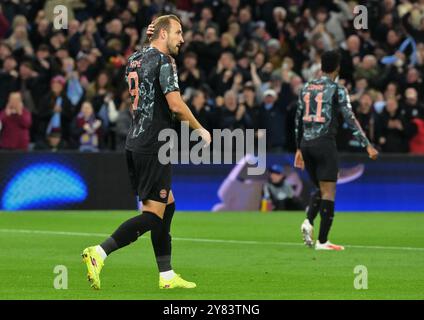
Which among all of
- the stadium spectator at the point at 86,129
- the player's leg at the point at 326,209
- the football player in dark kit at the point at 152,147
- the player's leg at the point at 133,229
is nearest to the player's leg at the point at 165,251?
the football player in dark kit at the point at 152,147

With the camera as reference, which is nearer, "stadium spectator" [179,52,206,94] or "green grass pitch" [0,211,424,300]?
"green grass pitch" [0,211,424,300]

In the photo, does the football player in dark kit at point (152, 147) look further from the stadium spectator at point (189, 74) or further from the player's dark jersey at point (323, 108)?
the stadium spectator at point (189, 74)

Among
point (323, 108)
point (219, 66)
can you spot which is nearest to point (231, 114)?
point (219, 66)

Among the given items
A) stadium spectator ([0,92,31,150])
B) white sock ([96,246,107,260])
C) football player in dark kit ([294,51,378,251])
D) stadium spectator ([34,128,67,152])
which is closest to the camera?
white sock ([96,246,107,260])

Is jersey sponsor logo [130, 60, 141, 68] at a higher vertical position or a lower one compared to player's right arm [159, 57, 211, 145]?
higher

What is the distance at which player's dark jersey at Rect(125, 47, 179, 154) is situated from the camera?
1166 centimetres

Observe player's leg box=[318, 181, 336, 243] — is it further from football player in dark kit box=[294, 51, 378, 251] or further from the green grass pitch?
the green grass pitch

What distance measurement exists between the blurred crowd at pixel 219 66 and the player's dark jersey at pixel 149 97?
12184mm

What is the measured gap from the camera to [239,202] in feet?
79.8

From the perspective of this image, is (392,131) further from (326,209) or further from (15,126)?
(326,209)

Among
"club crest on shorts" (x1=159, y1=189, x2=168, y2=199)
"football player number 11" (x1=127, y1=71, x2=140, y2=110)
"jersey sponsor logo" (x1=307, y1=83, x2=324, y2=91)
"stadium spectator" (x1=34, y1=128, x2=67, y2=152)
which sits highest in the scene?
"football player number 11" (x1=127, y1=71, x2=140, y2=110)

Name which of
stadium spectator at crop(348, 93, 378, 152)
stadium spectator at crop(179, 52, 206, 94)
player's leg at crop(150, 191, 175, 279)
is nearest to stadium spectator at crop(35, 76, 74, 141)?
stadium spectator at crop(179, 52, 206, 94)

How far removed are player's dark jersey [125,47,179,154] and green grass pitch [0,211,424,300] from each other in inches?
54.0

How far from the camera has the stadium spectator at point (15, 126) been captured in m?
23.8
